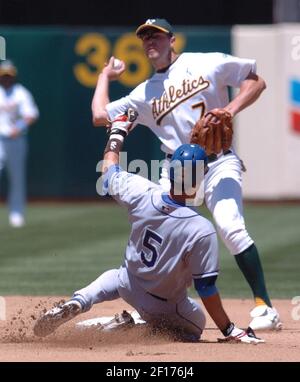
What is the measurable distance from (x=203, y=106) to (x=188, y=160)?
1.13m

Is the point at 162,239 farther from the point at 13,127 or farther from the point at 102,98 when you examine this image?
the point at 13,127

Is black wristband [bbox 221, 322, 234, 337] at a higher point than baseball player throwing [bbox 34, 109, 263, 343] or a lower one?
lower

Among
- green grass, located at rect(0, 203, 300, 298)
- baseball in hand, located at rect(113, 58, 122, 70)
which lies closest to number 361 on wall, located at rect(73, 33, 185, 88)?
green grass, located at rect(0, 203, 300, 298)

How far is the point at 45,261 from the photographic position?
10672 mm

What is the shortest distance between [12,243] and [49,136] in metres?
4.81

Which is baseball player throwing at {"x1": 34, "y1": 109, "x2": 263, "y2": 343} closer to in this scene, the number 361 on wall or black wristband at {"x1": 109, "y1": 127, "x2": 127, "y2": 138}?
black wristband at {"x1": 109, "y1": 127, "x2": 127, "y2": 138}

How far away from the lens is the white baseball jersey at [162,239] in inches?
235

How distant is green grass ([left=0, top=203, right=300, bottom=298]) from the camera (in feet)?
30.3

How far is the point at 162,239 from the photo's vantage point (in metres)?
6.02

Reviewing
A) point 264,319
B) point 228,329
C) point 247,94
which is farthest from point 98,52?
point 228,329

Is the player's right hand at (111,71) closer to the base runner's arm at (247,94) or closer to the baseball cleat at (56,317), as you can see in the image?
the base runner's arm at (247,94)

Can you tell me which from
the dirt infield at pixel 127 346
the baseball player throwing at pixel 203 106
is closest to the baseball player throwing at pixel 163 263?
the dirt infield at pixel 127 346
